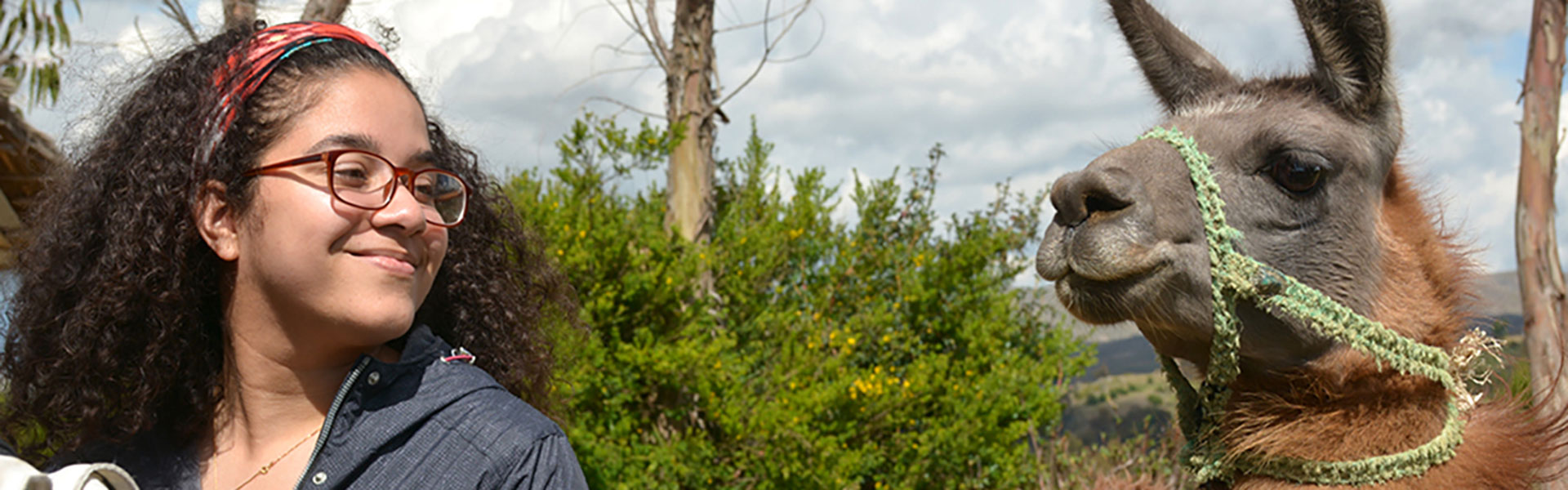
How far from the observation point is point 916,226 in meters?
8.34

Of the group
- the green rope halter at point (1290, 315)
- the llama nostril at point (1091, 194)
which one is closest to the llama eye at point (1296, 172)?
the green rope halter at point (1290, 315)

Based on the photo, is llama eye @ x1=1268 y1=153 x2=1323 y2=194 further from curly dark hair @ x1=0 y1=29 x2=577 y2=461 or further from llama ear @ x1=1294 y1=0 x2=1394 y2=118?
curly dark hair @ x1=0 y1=29 x2=577 y2=461

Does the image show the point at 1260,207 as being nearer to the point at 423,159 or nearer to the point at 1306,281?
the point at 1306,281

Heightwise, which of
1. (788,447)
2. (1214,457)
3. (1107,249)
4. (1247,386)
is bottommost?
(788,447)

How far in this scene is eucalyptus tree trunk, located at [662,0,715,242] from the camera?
6965mm

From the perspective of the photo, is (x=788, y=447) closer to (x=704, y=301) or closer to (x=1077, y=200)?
(x=704, y=301)

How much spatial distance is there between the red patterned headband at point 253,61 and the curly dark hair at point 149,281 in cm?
2

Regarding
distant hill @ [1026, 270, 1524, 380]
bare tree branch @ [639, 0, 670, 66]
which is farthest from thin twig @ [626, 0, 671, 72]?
distant hill @ [1026, 270, 1524, 380]

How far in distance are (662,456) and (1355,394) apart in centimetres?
377

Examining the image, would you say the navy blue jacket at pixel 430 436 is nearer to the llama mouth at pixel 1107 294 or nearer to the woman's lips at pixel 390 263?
the woman's lips at pixel 390 263

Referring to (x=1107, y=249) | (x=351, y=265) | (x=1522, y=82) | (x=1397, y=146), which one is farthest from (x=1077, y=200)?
(x=1522, y=82)

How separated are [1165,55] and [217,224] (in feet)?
6.86

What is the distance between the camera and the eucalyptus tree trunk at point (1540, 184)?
12.1 feet

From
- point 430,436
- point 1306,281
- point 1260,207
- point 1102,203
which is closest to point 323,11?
point 430,436
